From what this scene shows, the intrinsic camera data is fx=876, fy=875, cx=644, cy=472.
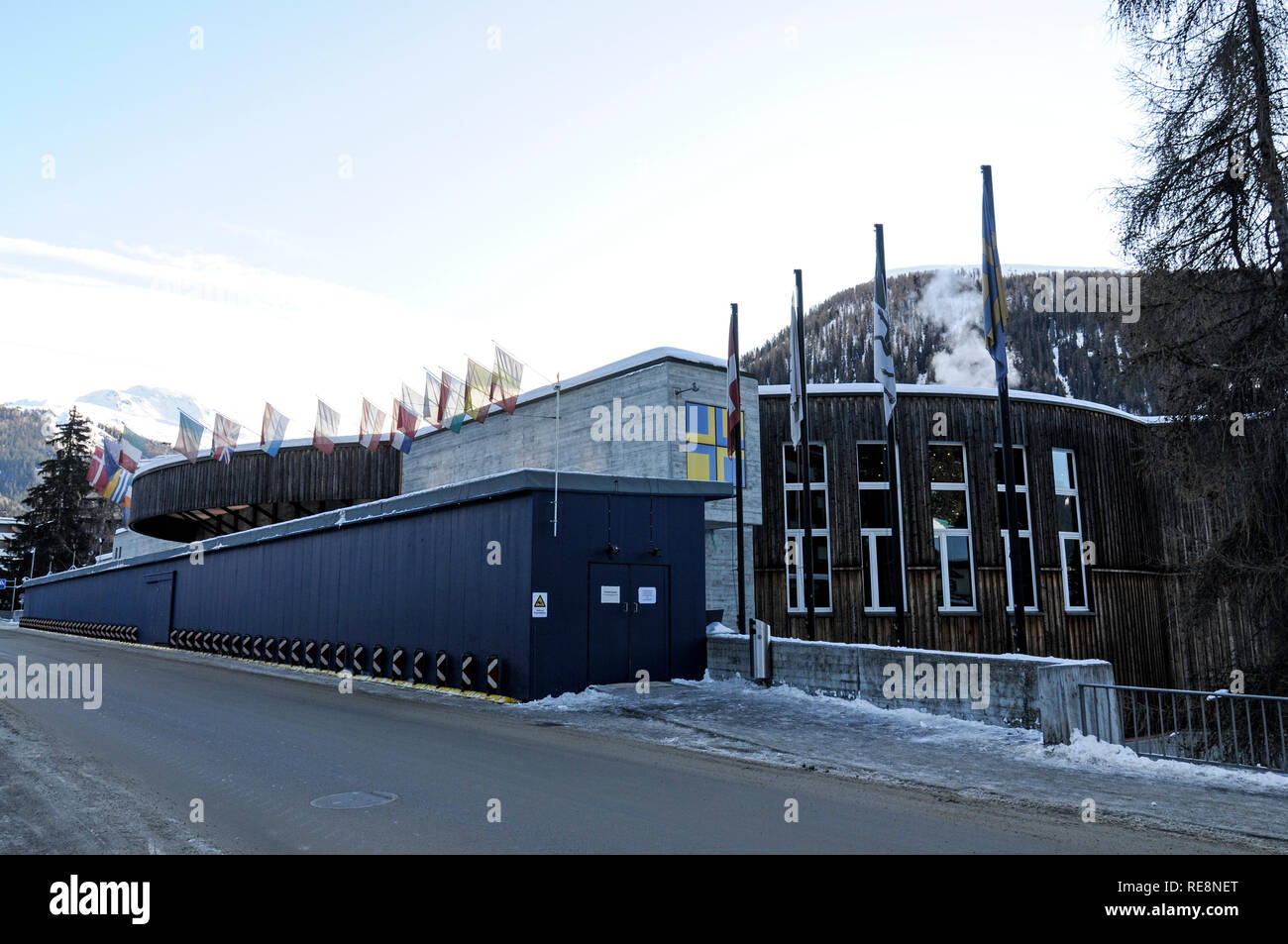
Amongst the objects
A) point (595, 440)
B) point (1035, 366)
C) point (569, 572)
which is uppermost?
point (1035, 366)

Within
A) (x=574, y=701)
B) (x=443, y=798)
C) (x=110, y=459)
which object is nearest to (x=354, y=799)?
(x=443, y=798)

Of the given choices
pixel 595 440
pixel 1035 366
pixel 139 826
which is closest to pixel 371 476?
pixel 595 440

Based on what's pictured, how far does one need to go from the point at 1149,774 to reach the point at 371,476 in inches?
1656

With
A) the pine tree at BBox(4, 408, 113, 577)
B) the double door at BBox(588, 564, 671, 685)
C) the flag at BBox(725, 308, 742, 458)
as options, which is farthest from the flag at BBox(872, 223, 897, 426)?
the pine tree at BBox(4, 408, 113, 577)

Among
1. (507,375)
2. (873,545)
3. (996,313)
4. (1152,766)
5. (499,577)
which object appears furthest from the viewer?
(873,545)

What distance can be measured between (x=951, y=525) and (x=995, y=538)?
1.36 m

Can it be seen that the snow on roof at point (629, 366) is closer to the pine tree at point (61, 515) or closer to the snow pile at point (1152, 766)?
the snow pile at point (1152, 766)

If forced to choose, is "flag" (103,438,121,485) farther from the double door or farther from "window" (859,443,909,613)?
the double door

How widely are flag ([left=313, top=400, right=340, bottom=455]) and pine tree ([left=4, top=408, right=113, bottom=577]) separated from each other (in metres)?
58.7

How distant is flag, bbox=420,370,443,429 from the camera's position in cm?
3178

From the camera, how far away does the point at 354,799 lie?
7.82m

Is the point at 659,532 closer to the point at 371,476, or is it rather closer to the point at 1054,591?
the point at 1054,591

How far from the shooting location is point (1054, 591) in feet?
91.5

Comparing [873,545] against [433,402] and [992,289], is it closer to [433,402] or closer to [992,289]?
[992,289]
